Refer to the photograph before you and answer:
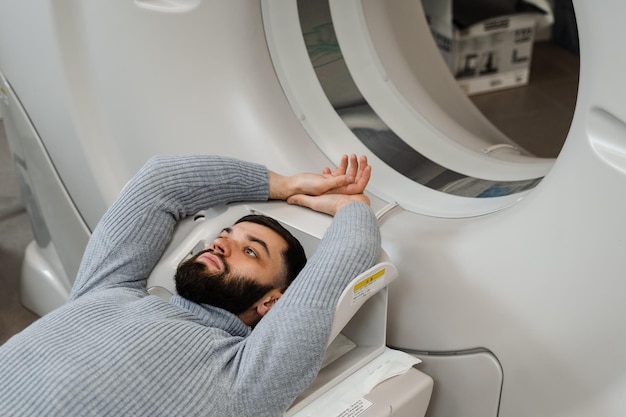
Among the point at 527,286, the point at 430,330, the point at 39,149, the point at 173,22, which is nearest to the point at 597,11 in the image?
the point at 527,286

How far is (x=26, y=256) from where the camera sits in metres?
1.93

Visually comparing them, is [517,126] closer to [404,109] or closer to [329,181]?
[404,109]

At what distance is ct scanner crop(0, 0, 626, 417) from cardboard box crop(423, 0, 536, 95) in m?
1.01

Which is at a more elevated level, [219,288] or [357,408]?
[219,288]

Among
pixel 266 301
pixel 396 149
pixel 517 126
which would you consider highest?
pixel 396 149

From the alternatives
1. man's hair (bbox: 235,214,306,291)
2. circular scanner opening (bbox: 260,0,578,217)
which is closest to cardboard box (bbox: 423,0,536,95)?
circular scanner opening (bbox: 260,0,578,217)

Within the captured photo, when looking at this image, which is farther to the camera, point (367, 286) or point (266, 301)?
point (266, 301)

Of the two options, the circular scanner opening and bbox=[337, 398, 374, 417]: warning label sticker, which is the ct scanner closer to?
the circular scanner opening

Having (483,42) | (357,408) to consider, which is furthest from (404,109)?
(483,42)

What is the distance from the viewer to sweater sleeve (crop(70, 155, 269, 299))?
1.24 metres

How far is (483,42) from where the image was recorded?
2684 mm

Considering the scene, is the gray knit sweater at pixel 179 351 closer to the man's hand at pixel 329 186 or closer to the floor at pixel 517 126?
the man's hand at pixel 329 186

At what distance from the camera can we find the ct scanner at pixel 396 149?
952 mm

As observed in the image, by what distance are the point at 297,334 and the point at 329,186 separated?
0.33 m
